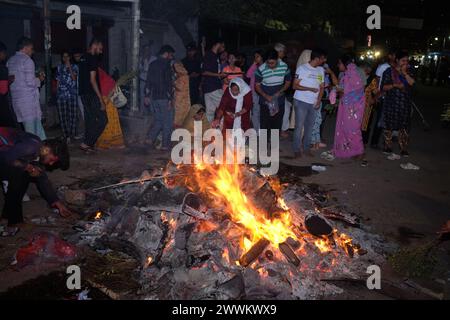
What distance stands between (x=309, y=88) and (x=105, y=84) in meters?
4.14

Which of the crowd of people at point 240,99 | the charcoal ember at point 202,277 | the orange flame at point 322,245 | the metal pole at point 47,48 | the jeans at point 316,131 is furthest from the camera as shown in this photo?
the jeans at point 316,131

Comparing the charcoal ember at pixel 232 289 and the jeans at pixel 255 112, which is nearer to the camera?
the charcoal ember at pixel 232 289

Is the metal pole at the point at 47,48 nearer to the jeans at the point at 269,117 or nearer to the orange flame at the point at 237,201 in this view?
the jeans at the point at 269,117

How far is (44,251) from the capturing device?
14.8ft

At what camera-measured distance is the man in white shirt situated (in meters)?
8.30

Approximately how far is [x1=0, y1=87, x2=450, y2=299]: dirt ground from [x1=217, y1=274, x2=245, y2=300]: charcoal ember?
1.12m

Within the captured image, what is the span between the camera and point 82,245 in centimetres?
488

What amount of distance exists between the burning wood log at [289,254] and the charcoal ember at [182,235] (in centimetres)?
103

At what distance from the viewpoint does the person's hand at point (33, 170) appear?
16.3ft

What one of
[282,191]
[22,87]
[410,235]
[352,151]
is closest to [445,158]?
[352,151]

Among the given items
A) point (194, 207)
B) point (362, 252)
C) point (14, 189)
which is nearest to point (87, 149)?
point (14, 189)

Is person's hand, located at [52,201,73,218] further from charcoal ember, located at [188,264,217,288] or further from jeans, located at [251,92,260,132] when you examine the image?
jeans, located at [251,92,260,132]

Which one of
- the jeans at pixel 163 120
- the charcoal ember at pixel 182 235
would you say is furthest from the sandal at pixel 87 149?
the charcoal ember at pixel 182 235

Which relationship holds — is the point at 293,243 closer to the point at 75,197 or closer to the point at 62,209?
the point at 62,209
